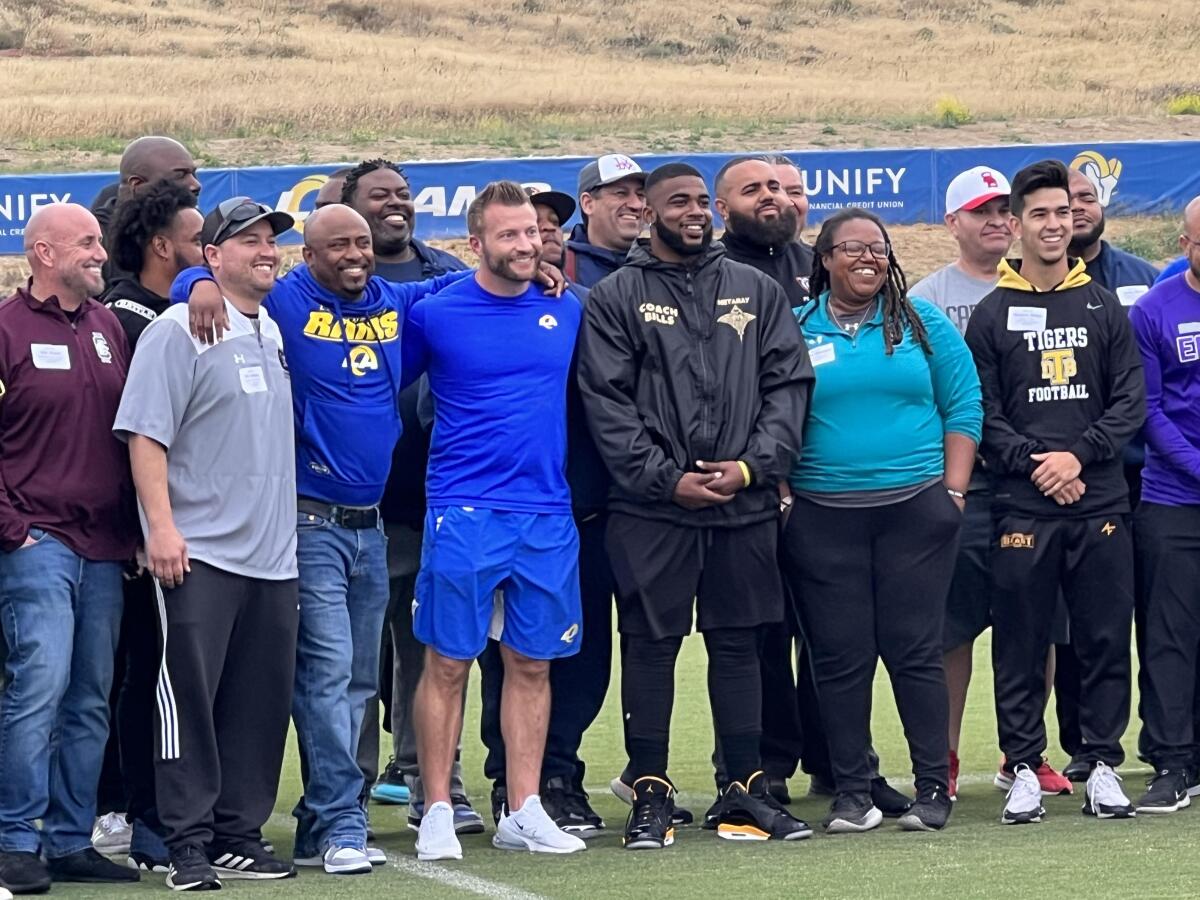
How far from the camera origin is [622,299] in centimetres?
692

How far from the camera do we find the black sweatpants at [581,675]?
7.25 metres

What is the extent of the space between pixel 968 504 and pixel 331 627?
99.5 inches

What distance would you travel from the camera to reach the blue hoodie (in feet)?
21.8

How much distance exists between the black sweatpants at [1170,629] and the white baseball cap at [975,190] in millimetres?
1317

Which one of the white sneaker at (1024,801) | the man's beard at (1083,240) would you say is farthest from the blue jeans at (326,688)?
the man's beard at (1083,240)

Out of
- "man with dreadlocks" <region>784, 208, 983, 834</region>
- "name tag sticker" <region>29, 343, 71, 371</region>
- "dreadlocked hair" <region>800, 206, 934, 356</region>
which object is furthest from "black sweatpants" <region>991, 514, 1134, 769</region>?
"name tag sticker" <region>29, 343, 71, 371</region>

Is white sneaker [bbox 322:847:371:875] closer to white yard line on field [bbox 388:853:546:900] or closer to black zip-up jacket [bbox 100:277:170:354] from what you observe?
white yard line on field [bbox 388:853:546:900]

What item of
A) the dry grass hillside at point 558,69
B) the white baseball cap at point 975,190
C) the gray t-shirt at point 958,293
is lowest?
the gray t-shirt at point 958,293

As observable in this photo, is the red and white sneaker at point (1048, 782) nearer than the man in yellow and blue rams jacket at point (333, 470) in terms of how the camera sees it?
No

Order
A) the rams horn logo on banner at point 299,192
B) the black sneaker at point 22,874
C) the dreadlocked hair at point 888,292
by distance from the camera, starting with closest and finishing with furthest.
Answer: the black sneaker at point 22,874 → the dreadlocked hair at point 888,292 → the rams horn logo on banner at point 299,192

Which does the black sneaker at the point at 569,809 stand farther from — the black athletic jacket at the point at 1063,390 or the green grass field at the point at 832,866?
the black athletic jacket at the point at 1063,390

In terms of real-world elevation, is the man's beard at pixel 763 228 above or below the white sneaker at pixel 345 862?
above

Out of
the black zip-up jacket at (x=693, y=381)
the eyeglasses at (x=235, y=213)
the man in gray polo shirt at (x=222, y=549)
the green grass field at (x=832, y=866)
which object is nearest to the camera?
the green grass field at (x=832, y=866)

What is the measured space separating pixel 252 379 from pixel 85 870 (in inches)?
61.9
